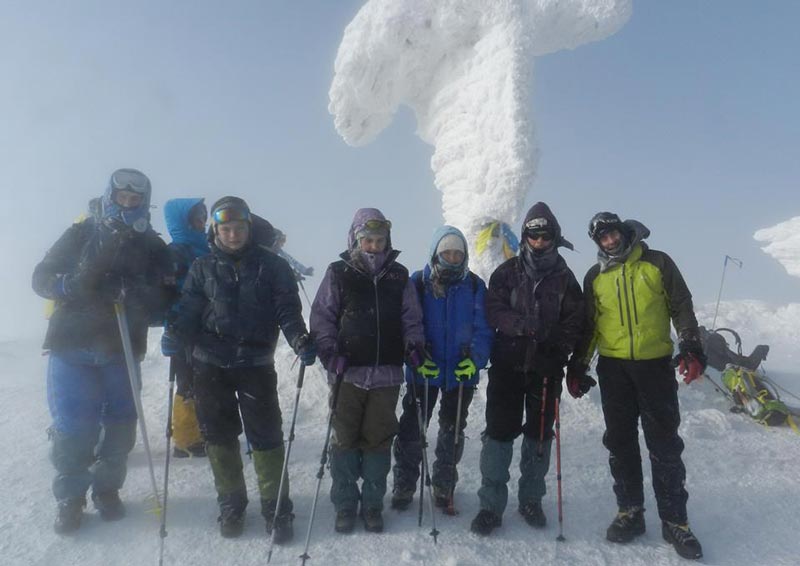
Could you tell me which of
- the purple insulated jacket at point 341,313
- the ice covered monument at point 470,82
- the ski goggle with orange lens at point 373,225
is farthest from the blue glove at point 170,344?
the ice covered monument at point 470,82

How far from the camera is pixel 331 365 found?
3.45m

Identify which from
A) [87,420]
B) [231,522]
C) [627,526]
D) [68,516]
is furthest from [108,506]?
[627,526]

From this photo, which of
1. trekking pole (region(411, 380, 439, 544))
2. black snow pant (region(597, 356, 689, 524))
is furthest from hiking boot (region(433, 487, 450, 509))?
black snow pant (region(597, 356, 689, 524))

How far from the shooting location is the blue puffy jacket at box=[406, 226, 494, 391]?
3857 mm

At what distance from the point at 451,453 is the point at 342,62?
22.0ft

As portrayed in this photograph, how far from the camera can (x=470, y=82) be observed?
7.81 meters

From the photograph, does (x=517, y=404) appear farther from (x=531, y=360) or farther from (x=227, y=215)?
(x=227, y=215)

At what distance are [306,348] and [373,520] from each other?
138 cm

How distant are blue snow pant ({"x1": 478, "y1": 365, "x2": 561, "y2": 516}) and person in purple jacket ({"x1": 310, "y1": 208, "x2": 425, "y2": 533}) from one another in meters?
0.73

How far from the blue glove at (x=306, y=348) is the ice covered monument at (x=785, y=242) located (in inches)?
642

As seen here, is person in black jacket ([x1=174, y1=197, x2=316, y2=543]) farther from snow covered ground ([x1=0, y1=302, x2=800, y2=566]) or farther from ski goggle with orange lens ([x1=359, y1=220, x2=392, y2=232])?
ski goggle with orange lens ([x1=359, y1=220, x2=392, y2=232])

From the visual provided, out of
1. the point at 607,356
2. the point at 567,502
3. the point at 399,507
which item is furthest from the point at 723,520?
the point at 399,507

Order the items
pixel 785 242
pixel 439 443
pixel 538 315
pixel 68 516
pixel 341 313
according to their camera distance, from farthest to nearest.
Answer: pixel 785 242
pixel 439 443
pixel 538 315
pixel 341 313
pixel 68 516

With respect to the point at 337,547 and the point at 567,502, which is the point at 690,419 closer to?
the point at 567,502
